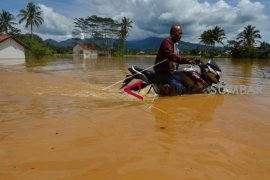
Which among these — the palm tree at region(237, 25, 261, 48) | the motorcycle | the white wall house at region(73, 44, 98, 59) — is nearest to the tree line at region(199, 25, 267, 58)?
the palm tree at region(237, 25, 261, 48)

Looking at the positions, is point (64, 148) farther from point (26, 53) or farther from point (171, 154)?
point (26, 53)

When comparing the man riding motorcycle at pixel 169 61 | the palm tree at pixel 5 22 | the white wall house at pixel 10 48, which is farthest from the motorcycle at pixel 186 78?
the palm tree at pixel 5 22

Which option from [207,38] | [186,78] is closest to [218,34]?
[207,38]

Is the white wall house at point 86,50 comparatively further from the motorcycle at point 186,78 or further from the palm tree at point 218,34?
the motorcycle at point 186,78

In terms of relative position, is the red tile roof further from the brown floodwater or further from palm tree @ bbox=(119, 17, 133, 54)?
the brown floodwater

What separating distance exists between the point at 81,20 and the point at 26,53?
118ft

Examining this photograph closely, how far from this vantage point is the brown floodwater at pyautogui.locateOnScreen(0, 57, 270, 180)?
9.04 ft

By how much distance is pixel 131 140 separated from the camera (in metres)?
3.59

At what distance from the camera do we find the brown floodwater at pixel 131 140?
275cm

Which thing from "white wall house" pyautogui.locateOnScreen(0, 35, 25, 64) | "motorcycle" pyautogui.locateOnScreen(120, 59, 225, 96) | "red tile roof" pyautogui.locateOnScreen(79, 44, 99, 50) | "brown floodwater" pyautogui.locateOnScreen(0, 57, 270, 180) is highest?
"red tile roof" pyautogui.locateOnScreen(79, 44, 99, 50)

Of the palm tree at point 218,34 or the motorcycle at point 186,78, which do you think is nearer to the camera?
the motorcycle at point 186,78

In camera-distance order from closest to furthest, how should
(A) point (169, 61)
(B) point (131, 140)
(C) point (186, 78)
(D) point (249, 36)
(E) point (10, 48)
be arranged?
(B) point (131, 140)
(A) point (169, 61)
(C) point (186, 78)
(E) point (10, 48)
(D) point (249, 36)

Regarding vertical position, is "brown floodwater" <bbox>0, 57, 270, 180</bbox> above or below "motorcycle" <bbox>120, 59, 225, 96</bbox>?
below

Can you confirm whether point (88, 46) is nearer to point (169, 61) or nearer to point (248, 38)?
point (248, 38)
